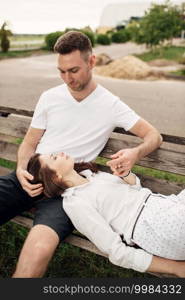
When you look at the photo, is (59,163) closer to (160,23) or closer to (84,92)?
(84,92)

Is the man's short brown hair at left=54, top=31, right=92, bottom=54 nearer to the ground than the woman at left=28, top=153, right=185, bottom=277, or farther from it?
farther from it

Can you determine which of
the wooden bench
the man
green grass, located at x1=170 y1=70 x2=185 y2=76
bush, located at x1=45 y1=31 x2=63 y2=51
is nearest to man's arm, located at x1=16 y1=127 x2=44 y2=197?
the man

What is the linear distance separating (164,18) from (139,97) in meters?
13.3

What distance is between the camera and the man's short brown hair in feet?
9.74

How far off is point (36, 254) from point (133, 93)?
416 inches

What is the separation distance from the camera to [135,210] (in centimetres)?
263

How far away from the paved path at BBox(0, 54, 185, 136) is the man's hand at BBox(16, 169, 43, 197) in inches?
191

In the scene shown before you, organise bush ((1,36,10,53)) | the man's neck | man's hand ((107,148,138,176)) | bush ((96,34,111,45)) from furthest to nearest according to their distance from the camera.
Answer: bush ((96,34,111,45)), bush ((1,36,10,53)), the man's neck, man's hand ((107,148,138,176))

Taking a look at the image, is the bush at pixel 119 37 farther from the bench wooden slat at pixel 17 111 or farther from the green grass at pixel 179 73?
the bench wooden slat at pixel 17 111

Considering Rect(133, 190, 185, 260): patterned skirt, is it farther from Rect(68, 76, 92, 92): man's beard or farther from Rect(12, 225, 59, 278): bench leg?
Rect(68, 76, 92, 92): man's beard

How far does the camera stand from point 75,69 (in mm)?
2996

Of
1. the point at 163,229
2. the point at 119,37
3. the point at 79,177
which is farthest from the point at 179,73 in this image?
the point at 119,37

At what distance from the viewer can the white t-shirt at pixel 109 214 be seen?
242 centimetres

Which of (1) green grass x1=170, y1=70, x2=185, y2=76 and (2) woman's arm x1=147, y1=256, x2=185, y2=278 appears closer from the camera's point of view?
(2) woman's arm x1=147, y1=256, x2=185, y2=278
